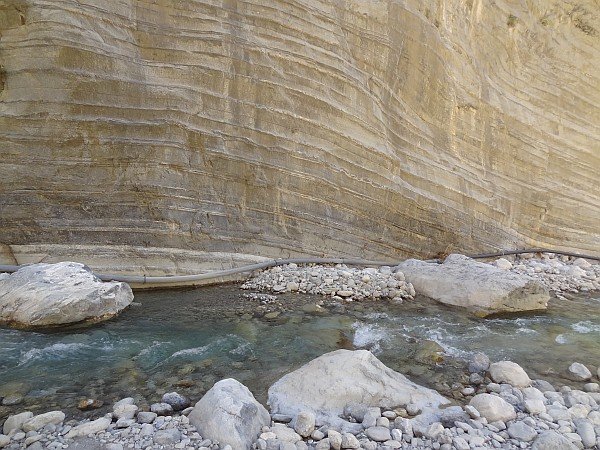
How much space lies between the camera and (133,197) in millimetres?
6641

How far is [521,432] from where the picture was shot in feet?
9.08

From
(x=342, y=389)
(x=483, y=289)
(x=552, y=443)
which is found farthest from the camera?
(x=483, y=289)

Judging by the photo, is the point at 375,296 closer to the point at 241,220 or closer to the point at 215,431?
the point at 241,220

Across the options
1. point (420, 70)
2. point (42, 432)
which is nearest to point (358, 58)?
point (420, 70)

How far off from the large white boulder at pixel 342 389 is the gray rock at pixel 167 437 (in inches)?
28.8

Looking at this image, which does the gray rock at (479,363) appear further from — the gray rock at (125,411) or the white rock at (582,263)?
the white rock at (582,263)

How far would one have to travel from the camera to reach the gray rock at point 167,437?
2.54m

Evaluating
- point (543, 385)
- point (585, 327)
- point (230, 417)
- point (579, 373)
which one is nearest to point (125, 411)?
point (230, 417)

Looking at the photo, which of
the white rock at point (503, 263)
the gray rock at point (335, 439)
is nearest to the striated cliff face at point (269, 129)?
the white rock at point (503, 263)

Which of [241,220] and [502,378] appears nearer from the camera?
[502,378]

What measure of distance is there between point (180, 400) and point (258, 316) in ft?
7.71

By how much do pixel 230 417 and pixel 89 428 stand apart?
3.18 feet

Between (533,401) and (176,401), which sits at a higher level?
(533,401)

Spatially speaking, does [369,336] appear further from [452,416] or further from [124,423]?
[124,423]
